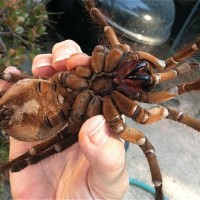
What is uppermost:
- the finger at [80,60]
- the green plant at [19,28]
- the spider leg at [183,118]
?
the spider leg at [183,118]

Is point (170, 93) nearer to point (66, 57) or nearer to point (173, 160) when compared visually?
point (66, 57)

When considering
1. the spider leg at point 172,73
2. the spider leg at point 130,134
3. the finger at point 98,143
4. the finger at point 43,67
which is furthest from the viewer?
the finger at point 43,67

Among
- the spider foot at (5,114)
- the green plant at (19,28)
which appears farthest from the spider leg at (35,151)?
the green plant at (19,28)

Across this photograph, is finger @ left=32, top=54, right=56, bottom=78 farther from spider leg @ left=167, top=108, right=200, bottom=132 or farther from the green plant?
spider leg @ left=167, top=108, right=200, bottom=132

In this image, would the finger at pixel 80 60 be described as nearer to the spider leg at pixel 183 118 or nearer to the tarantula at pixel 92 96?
the tarantula at pixel 92 96

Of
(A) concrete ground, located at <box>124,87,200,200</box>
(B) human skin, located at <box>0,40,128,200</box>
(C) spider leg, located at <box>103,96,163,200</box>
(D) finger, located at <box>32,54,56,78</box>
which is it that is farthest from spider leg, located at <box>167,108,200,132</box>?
(A) concrete ground, located at <box>124,87,200,200</box>

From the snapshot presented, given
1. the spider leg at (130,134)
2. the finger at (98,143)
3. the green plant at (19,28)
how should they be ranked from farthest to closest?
the green plant at (19,28)
the spider leg at (130,134)
the finger at (98,143)
